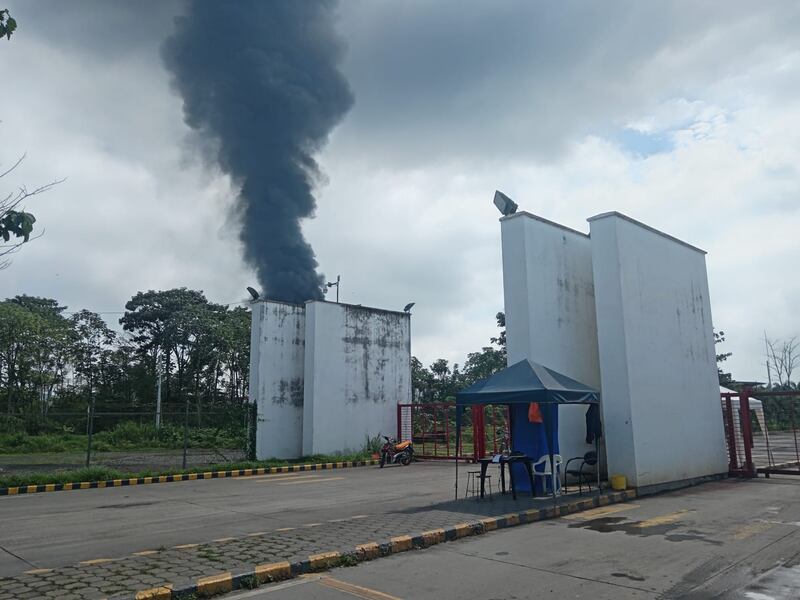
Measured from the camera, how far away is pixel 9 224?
4.87 m

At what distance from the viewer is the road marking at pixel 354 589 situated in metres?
5.56

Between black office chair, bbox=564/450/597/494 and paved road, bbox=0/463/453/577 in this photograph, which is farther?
black office chair, bbox=564/450/597/494

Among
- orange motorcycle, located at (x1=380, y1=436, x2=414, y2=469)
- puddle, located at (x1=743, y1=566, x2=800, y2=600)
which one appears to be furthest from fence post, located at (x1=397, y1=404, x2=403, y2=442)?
puddle, located at (x1=743, y1=566, x2=800, y2=600)

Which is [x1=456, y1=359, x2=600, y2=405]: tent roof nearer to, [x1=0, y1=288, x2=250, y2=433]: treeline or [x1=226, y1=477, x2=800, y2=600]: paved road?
[x1=226, y1=477, x2=800, y2=600]: paved road

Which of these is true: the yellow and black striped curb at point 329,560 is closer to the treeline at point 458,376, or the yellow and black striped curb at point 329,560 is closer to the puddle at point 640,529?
the puddle at point 640,529

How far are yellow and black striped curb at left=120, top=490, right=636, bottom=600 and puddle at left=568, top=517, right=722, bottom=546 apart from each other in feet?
2.72

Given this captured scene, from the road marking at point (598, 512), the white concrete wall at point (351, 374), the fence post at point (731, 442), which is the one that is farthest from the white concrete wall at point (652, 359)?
the white concrete wall at point (351, 374)

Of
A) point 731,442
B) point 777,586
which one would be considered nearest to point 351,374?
point 731,442

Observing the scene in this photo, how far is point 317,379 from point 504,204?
11.1 metres

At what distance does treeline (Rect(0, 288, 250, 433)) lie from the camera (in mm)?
37656

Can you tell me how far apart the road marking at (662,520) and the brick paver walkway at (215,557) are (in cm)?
192

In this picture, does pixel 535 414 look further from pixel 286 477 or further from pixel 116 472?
pixel 116 472

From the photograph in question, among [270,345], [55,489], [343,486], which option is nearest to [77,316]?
[270,345]

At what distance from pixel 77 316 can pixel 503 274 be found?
3725 centimetres
